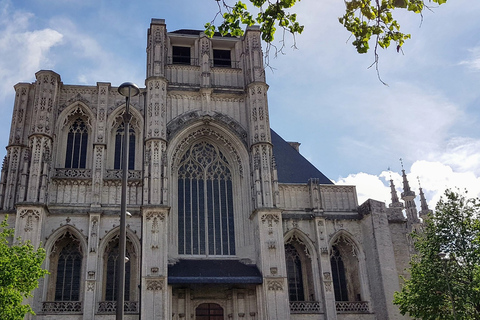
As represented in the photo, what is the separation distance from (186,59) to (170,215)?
10062mm

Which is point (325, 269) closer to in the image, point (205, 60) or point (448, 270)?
point (448, 270)

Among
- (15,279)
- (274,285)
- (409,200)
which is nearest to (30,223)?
(15,279)

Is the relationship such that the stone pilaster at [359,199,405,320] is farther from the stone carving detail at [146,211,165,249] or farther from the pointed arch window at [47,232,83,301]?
the pointed arch window at [47,232,83,301]

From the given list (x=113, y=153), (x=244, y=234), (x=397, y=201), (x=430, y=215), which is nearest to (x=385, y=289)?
(x=430, y=215)

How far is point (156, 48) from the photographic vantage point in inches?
1056

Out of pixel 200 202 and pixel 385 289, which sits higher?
pixel 200 202

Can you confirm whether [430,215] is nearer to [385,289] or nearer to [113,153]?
[385,289]

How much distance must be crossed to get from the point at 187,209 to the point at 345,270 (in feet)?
29.4

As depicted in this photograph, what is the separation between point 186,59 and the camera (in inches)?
1147

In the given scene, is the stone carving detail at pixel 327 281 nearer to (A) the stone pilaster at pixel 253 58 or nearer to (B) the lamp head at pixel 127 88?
(A) the stone pilaster at pixel 253 58

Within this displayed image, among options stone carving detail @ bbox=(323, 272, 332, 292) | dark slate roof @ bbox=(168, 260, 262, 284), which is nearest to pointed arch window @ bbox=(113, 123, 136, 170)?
dark slate roof @ bbox=(168, 260, 262, 284)

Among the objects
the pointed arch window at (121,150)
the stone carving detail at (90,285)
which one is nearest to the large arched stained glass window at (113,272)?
A: the stone carving detail at (90,285)

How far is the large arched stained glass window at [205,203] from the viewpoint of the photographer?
24.5m

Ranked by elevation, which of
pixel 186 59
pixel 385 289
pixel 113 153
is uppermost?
pixel 186 59
